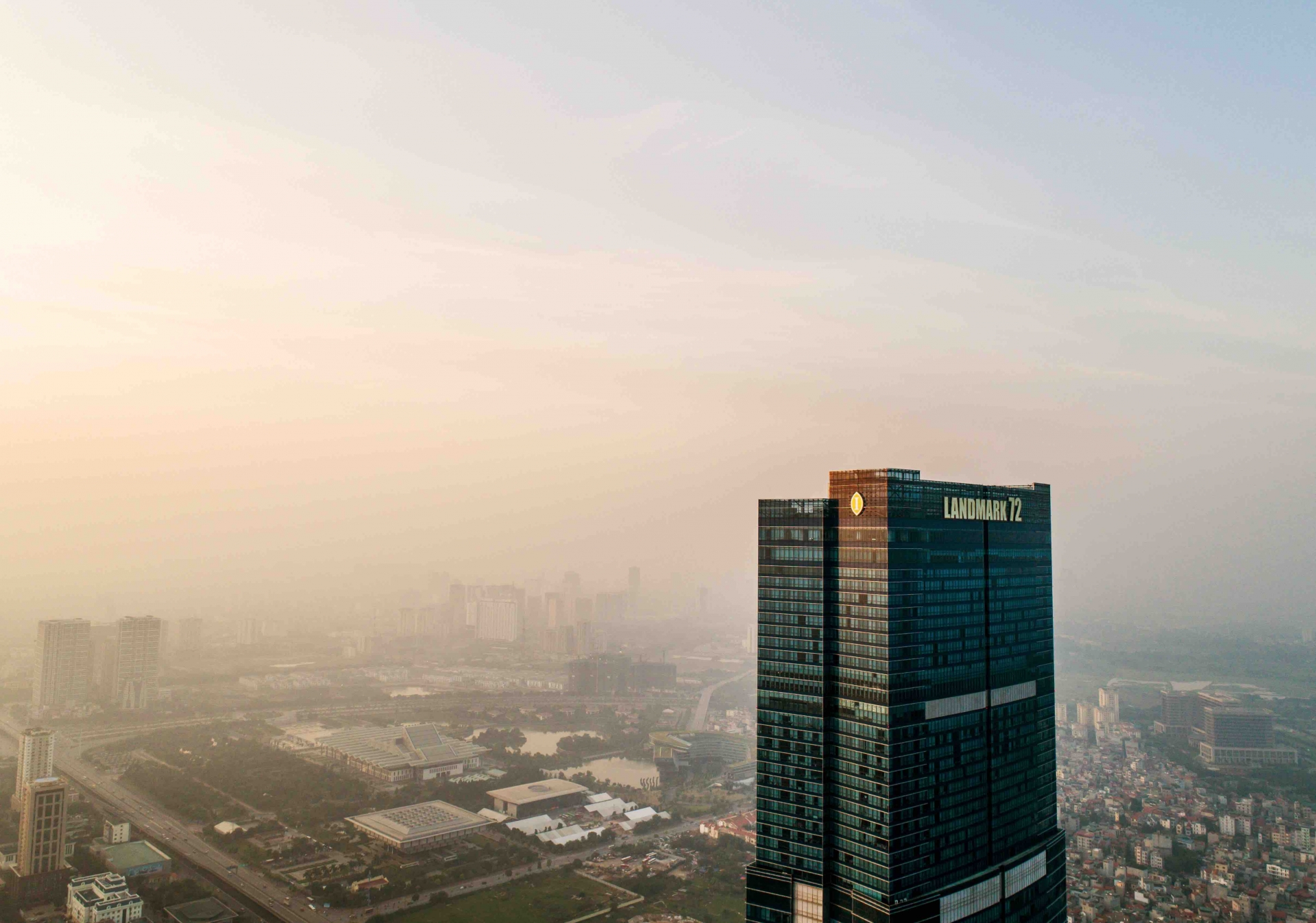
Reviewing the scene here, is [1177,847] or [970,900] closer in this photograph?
[970,900]

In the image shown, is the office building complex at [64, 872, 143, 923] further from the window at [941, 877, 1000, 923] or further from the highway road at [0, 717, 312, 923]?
the window at [941, 877, 1000, 923]

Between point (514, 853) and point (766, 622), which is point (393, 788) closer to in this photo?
point (514, 853)

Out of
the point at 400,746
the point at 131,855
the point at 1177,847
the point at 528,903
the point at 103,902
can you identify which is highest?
the point at 103,902

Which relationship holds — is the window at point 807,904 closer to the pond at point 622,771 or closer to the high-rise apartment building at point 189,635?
the pond at point 622,771

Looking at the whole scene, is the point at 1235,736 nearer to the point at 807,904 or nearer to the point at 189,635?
the point at 807,904

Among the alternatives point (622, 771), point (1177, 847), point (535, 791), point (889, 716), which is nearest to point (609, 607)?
point (622, 771)
